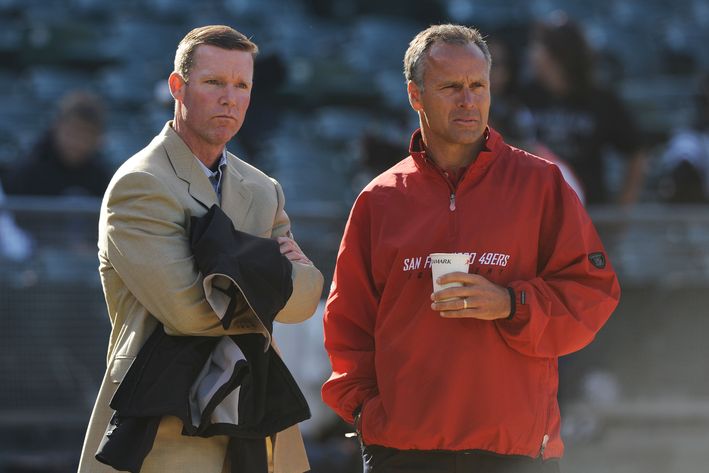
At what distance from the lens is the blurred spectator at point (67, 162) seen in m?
8.23

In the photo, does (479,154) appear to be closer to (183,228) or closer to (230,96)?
(230,96)

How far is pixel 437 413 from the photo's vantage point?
362cm

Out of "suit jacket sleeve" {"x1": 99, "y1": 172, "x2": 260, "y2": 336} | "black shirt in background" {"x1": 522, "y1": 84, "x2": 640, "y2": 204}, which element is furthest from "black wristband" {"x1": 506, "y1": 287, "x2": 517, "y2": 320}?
"black shirt in background" {"x1": 522, "y1": 84, "x2": 640, "y2": 204}

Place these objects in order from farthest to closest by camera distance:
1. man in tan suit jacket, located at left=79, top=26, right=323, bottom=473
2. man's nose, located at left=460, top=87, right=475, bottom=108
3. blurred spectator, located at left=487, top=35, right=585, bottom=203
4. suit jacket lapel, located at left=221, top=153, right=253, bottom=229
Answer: blurred spectator, located at left=487, top=35, right=585, bottom=203 < suit jacket lapel, located at left=221, top=153, right=253, bottom=229 < man's nose, located at left=460, top=87, right=475, bottom=108 < man in tan suit jacket, located at left=79, top=26, right=323, bottom=473

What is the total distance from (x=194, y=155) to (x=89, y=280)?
3.50 meters

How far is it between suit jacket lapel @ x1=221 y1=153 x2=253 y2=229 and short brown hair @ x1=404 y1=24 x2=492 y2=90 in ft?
2.02

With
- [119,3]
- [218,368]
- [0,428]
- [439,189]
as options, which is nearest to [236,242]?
[218,368]

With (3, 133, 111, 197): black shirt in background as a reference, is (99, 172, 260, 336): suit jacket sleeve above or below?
above

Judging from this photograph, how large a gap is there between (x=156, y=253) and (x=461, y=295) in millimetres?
875

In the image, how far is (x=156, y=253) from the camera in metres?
3.60

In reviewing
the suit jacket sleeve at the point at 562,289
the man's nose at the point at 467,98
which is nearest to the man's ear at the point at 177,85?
the man's nose at the point at 467,98

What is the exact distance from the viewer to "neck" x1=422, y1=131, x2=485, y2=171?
12.6 feet

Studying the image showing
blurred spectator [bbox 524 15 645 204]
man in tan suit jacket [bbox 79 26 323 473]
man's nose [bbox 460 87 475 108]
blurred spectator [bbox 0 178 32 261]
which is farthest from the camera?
blurred spectator [bbox 524 15 645 204]

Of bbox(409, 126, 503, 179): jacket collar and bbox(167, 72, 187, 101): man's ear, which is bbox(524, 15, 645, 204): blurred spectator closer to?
bbox(409, 126, 503, 179): jacket collar
